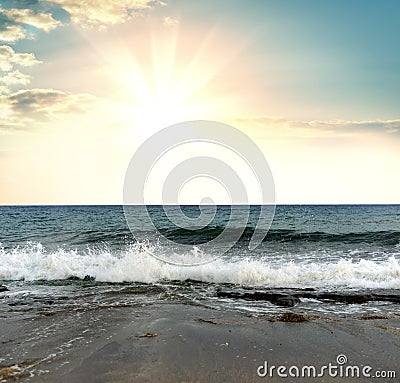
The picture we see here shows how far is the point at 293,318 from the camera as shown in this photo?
7551 millimetres

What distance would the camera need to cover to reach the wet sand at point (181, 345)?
504cm

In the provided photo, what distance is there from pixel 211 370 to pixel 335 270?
858 centimetres

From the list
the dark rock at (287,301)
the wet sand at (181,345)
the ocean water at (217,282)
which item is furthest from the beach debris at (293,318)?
the dark rock at (287,301)

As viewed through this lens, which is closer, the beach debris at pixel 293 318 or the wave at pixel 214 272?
the beach debris at pixel 293 318

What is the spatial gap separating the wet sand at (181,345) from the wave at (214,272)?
13.7ft

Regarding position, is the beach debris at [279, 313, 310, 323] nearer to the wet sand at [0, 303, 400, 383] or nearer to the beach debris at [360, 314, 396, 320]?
the wet sand at [0, 303, 400, 383]

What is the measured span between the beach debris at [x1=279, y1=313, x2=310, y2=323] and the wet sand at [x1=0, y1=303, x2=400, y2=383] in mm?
25

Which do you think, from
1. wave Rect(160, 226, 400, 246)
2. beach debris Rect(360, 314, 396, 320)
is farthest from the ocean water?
wave Rect(160, 226, 400, 246)

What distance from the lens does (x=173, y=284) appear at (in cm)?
1185

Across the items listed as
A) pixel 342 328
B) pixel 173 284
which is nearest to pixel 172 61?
pixel 173 284

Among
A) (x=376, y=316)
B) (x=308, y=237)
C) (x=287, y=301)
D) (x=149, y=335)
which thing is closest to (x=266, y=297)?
(x=287, y=301)

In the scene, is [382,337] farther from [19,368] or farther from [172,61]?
[172,61]

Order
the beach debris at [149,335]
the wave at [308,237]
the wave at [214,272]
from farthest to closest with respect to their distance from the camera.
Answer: the wave at [308,237] → the wave at [214,272] → the beach debris at [149,335]

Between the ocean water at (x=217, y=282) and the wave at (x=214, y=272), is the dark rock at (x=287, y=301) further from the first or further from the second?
the wave at (x=214, y=272)
